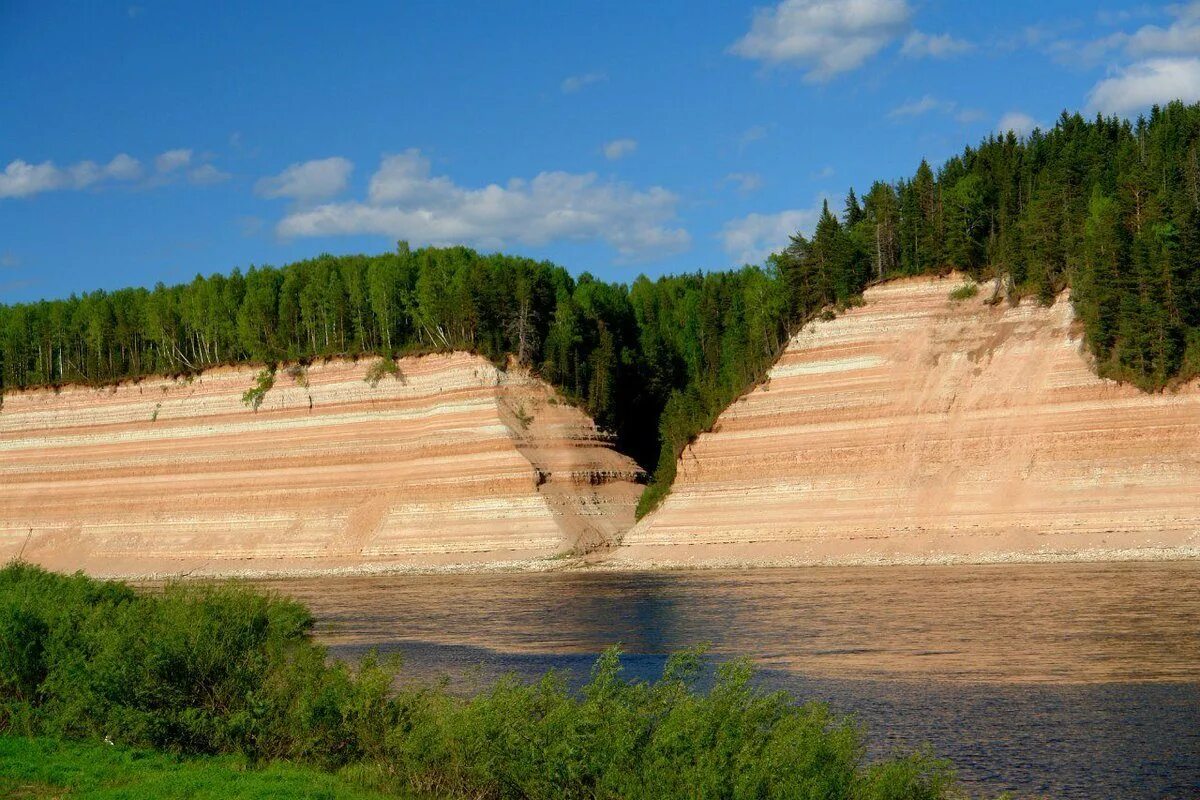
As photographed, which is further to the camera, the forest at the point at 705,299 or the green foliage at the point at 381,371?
the green foliage at the point at 381,371

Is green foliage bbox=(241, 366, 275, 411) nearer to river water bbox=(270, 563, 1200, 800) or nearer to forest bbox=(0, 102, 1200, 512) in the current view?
forest bbox=(0, 102, 1200, 512)

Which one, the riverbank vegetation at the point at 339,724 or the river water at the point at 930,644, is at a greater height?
the riverbank vegetation at the point at 339,724

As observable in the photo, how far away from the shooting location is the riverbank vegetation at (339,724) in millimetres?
13906

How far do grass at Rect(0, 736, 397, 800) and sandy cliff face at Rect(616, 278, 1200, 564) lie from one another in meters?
37.1

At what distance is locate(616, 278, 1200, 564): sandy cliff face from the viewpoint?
160ft

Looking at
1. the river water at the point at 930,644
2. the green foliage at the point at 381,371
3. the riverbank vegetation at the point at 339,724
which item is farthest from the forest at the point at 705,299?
the riverbank vegetation at the point at 339,724

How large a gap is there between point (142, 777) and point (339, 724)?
2.79 metres

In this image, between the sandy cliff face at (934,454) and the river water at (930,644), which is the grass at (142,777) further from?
the sandy cliff face at (934,454)

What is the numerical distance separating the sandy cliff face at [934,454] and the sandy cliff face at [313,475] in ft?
24.0

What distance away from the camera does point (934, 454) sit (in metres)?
55.2

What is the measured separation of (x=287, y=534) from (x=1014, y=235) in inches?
1703

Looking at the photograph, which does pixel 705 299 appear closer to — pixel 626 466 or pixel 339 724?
pixel 626 466

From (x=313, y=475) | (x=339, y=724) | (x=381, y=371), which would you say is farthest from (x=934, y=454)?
(x=339, y=724)

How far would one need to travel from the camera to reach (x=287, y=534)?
7125 cm
